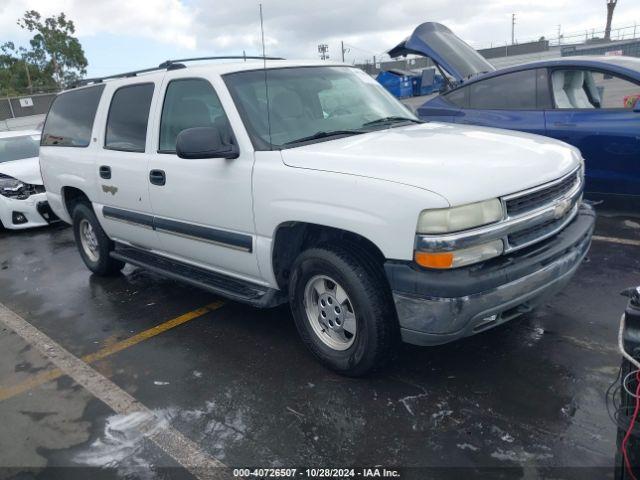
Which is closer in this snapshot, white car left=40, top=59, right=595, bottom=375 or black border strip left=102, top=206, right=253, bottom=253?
white car left=40, top=59, right=595, bottom=375

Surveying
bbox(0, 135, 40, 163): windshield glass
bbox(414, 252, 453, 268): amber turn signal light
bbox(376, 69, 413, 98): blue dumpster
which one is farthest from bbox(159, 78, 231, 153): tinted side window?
bbox(376, 69, 413, 98): blue dumpster

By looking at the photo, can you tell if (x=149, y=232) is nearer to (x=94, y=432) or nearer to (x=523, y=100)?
(x=94, y=432)

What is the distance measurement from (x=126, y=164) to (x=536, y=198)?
10.6 feet

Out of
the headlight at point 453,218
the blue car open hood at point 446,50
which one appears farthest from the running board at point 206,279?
the blue car open hood at point 446,50

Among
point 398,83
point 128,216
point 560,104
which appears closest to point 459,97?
point 560,104

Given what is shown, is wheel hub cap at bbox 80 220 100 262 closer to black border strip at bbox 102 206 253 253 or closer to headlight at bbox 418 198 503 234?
black border strip at bbox 102 206 253 253

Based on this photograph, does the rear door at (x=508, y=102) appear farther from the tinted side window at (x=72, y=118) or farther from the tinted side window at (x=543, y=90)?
the tinted side window at (x=72, y=118)

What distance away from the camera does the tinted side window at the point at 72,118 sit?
17.1 ft

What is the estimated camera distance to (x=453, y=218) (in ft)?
8.90

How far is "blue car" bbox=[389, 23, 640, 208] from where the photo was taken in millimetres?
5406

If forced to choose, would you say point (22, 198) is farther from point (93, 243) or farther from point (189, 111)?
point (189, 111)

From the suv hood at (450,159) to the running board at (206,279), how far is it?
3.12 feet

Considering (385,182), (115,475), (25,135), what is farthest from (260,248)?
(25,135)

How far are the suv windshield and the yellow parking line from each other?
5.85 feet
